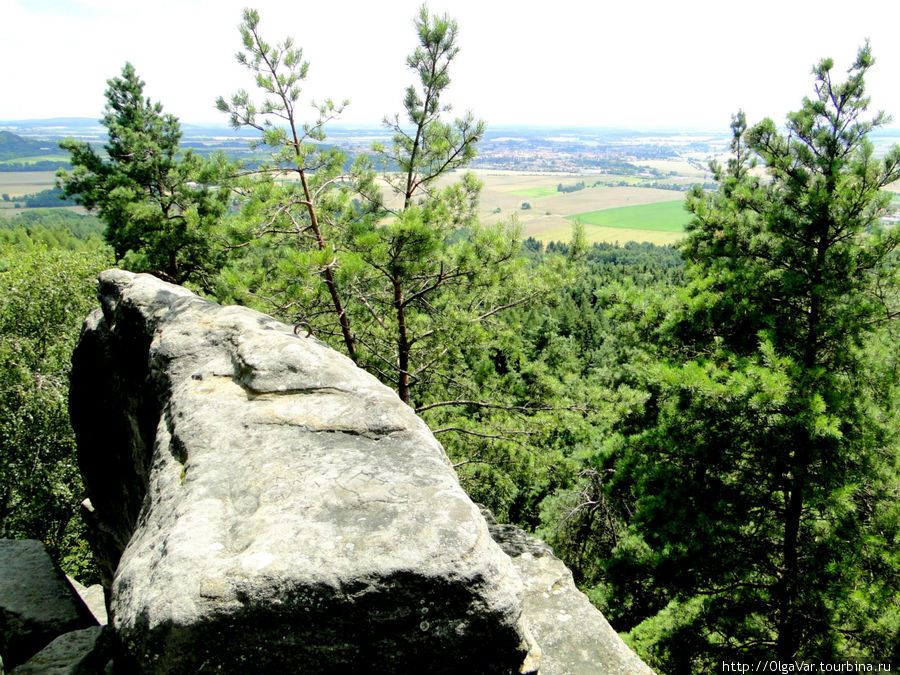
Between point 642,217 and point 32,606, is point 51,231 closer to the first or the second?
point 32,606

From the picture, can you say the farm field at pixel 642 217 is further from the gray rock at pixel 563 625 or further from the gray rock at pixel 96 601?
the gray rock at pixel 563 625

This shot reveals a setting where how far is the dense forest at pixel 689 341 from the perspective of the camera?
7730mm

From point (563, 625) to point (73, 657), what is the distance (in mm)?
5259

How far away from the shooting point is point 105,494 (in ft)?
28.0

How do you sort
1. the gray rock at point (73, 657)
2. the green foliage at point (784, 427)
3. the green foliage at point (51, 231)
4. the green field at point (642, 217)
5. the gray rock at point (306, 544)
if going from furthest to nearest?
the green field at point (642, 217) < the green foliage at point (51, 231) < the green foliage at point (784, 427) < the gray rock at point (73, 657) < the gray rock at point (306, 544)

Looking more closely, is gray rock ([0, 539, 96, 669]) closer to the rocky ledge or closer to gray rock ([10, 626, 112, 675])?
gray rock ([10, 626, 112, 675])

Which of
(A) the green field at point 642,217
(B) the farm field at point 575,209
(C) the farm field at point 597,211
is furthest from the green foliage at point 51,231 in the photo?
(A) the green field at point 642,217

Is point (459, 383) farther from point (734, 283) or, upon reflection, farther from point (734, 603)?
point (734, 603)

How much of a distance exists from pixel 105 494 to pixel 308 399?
6017 millimetres

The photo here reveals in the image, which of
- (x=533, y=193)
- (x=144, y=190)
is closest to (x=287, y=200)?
(x=144, y=190)

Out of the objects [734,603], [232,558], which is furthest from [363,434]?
[734,603]

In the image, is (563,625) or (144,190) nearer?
(563,625)

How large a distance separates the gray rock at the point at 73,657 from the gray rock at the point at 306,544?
55.2 inches

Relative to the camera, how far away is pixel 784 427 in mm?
7688
